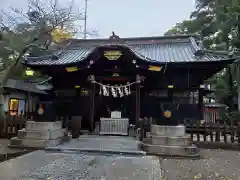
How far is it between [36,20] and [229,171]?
1185cm

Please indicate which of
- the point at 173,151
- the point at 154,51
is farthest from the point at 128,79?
the point at 173,151

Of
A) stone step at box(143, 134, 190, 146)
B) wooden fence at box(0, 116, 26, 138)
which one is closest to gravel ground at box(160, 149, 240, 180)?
stone step at box(143, 134, 190, 146)

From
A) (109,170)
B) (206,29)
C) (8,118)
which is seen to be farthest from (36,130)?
(206,29)

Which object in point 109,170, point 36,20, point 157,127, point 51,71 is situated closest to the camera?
point 109,170

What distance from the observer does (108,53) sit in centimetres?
955

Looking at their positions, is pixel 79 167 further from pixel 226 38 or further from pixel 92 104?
pixel 226 38

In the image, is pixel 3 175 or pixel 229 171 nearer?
pixel 3 175

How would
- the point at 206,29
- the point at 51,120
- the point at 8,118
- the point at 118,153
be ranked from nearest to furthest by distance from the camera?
the point at 118,153
the point at 51,120
the point at 8,118
the point at 206,29

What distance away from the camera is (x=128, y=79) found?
34.3 ft

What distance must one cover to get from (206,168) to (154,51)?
8.39m

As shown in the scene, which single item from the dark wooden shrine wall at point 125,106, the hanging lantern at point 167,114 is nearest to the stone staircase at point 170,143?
the hanging lantern at point 167,114

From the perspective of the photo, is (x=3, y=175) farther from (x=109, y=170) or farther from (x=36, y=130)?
(x=36, y=130)

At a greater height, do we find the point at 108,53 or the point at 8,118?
the point at 108,53

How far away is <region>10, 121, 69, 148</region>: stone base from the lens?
7441mm
